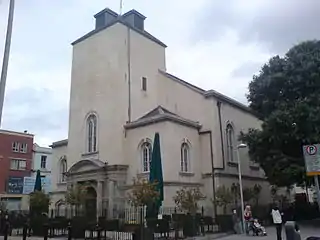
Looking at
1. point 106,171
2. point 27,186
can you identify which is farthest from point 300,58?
point 27,186

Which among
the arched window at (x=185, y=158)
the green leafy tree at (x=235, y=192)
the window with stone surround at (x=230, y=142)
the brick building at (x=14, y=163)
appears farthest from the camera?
the brick building at (x=14, y=163)

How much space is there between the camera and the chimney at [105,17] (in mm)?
35719

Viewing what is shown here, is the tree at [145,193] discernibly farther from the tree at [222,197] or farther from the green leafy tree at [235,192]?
the green leafy tree at [235,192]

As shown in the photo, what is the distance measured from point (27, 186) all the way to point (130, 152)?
2499 centimetres

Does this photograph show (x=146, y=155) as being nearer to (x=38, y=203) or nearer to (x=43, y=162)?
(x=38, y=203)

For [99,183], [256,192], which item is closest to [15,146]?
[99,183]

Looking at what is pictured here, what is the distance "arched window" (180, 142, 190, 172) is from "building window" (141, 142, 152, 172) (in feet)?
8.20

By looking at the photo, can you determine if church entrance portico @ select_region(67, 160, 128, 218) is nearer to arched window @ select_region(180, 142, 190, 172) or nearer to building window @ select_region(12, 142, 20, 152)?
arched window @ select_region(180, 142, 190, 172)

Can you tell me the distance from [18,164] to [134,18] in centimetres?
3113

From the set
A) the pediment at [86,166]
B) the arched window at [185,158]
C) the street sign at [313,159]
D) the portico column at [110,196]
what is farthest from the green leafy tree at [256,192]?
the street sign at [313,159]

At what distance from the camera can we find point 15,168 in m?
54.6

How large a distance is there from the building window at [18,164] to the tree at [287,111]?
38.7 m

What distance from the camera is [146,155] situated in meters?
28.9

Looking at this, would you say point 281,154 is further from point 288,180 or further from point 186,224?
point 186,224
